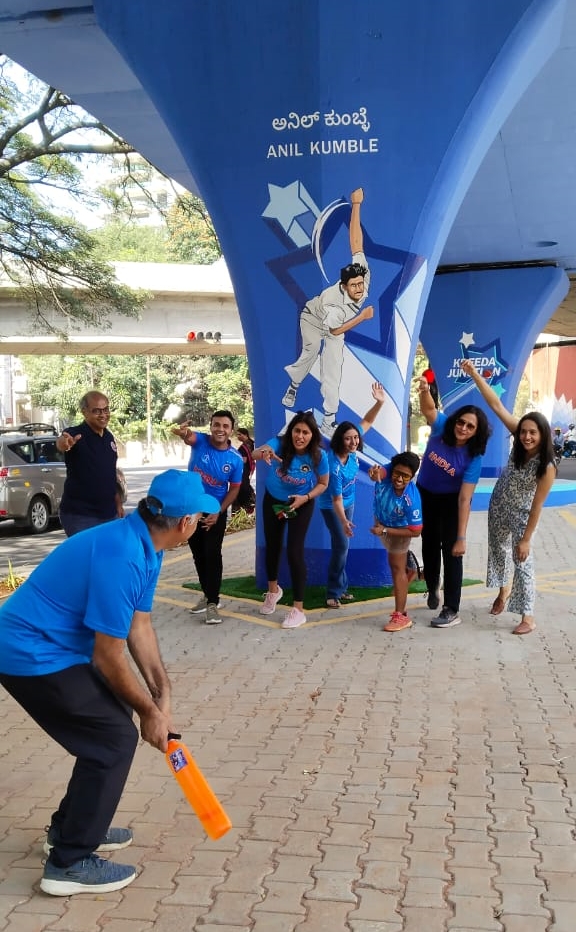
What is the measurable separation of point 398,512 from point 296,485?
3.06 feet

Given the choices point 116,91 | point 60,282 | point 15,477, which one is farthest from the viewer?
point 60,282

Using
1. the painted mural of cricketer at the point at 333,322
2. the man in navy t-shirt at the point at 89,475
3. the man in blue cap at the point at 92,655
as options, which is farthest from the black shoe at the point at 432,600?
the man in blue cap at the point at 92,655

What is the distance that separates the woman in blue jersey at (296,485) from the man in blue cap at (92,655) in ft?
13.8

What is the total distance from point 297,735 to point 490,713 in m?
1.15

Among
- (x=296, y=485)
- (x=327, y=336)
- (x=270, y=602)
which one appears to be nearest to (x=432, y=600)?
(x=270, y=602)

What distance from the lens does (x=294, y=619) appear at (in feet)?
24.6

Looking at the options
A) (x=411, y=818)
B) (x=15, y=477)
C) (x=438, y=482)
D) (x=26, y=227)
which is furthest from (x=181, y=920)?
(x=26, y=227)

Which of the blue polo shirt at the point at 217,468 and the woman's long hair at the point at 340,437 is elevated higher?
the woman's long hair at the point at 340,437

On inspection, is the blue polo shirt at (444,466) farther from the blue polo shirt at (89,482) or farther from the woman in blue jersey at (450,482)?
the blue polo shirt at (89,482)

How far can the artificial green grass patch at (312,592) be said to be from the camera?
8.27 m

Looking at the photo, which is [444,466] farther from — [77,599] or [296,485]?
[77,599]

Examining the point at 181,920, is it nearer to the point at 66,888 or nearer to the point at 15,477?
the point at 66,888

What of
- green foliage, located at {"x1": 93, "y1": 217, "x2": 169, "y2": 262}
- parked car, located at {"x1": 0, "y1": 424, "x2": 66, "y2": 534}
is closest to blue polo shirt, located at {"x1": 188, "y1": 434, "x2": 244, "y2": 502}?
parked car, located at {"x1": 0, "y1": 424, "x2": 66, "y2": 534}

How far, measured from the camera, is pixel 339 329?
816cm
